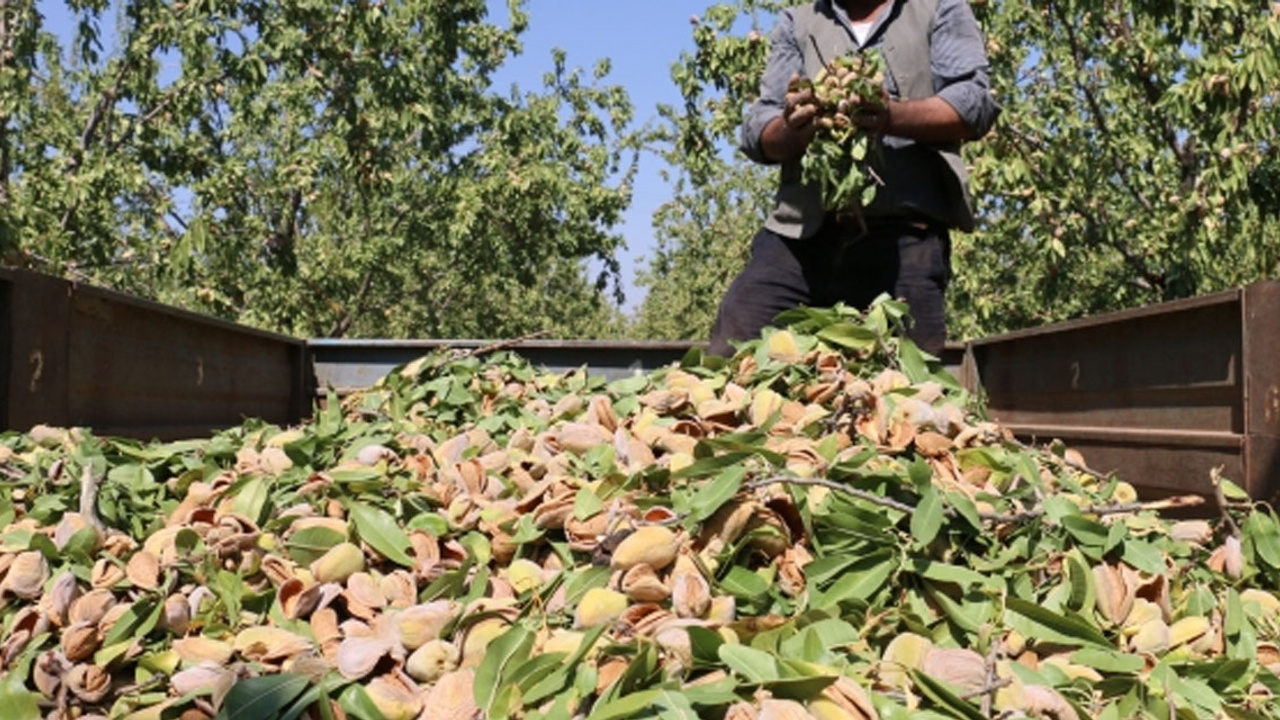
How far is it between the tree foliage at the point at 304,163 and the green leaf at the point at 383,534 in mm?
6437

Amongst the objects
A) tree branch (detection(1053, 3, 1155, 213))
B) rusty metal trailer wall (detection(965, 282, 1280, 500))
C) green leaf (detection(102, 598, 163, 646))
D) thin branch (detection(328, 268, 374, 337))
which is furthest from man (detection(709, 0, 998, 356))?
thin branch (detection(328, 268, 374, 337))

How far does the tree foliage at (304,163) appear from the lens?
11.0 meters

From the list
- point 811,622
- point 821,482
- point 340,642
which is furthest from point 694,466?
point 340,642

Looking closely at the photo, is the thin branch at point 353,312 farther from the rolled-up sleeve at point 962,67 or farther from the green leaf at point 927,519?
the green leaf at point 927,519

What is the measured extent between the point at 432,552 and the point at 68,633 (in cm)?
46

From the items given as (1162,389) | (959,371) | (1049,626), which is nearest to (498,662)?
(1049,626)

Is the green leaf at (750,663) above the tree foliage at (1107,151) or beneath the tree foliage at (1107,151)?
beneath

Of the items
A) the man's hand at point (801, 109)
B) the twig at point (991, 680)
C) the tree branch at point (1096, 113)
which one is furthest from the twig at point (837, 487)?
the tree branch at point (1096, 113)

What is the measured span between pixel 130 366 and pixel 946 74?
2415mm

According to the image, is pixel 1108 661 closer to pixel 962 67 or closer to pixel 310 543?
pixel 310 543

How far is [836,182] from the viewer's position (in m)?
3.03

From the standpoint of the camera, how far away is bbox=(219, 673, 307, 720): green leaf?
1339 millimetres

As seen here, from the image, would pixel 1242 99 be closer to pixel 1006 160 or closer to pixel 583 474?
pixel 1006 160

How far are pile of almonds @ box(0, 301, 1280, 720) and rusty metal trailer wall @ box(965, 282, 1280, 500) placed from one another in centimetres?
64
